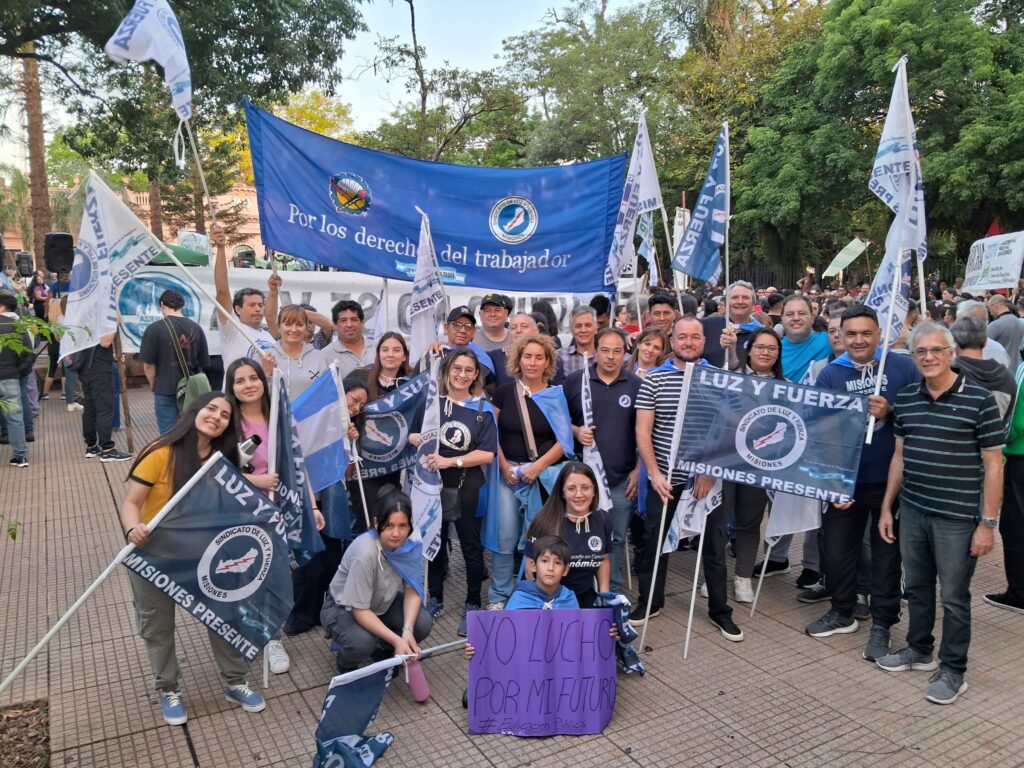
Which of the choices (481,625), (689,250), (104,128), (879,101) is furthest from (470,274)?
(879,101)

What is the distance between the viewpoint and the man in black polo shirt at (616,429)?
502 cm

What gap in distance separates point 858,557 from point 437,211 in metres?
3.84

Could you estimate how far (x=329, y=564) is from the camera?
5.08 m

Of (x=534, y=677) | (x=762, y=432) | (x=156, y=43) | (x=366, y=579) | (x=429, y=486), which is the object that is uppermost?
(x=156, y=43)

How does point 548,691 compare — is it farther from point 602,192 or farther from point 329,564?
point 602,192

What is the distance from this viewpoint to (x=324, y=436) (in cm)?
488

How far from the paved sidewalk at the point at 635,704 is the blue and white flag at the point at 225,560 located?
0.51 m

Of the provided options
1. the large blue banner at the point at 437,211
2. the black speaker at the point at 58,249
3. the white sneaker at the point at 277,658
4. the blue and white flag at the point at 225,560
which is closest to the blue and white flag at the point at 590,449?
the large blue banner at the point at 437,211

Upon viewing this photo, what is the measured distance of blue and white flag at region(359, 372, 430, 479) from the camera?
509cm

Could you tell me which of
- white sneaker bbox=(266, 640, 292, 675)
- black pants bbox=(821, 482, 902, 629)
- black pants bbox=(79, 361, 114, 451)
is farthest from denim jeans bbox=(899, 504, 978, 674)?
black pants bbox=(79, 361, 114, 451)

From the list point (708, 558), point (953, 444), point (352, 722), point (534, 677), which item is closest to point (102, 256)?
point (352, 722)

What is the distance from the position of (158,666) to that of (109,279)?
2180 mm

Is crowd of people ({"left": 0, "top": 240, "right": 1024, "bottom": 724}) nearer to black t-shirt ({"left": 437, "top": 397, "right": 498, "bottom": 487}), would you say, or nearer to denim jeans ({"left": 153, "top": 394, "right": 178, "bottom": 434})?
black t-shirt ({"left": 437, "top": 397, "right": 498, "bottom": 487})

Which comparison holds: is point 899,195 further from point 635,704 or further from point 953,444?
point 635,704
